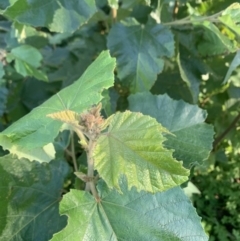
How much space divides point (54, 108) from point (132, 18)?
22.5 inches

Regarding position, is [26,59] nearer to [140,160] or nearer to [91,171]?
[91,171]

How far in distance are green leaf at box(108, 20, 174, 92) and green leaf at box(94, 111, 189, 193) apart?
49cm

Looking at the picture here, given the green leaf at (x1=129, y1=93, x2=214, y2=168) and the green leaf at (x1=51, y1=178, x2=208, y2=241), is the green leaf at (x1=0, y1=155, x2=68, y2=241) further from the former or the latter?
the green leaf at (x1=129, y1=93, x2=214, y2=168)

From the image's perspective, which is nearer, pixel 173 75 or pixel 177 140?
pixel 177 140

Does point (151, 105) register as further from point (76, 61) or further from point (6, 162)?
point (76, 61)

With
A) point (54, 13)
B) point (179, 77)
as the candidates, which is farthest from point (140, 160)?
point (179, 77)

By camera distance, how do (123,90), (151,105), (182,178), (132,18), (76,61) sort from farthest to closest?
(76,61)
(123,90)
(132,18)
(151,105)
(182,178)

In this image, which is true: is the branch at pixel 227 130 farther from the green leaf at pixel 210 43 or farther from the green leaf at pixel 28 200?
the green leaf at pixel 28 200

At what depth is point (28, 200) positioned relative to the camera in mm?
935

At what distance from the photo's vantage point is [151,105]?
109cm

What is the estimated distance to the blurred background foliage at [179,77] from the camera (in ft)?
4.34

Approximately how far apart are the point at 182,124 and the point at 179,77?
1.51 ft

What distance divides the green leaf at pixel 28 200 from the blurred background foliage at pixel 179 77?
376mm

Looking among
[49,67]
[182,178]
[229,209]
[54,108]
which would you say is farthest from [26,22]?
[229,209]
